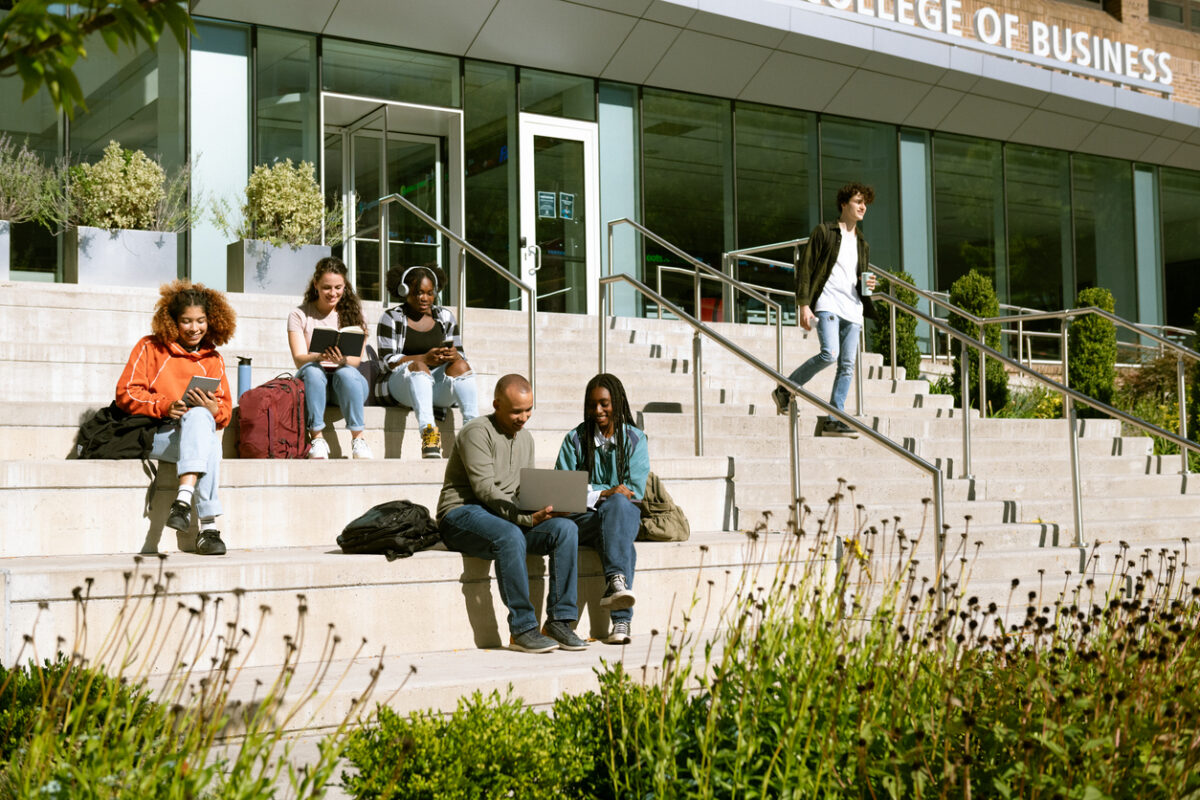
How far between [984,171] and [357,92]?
10173mm

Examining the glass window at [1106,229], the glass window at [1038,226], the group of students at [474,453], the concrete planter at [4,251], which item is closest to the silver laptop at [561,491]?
the group of students at [474,453]

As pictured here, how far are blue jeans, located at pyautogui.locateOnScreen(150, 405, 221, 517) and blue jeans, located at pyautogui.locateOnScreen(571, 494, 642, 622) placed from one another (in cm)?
175

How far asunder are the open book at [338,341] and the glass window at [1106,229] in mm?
15898

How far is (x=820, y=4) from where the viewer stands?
1697 cm

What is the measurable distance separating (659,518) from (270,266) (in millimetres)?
6089

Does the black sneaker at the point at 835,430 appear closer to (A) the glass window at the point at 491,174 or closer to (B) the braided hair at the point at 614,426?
(B) the braided hair at the point at 614,426

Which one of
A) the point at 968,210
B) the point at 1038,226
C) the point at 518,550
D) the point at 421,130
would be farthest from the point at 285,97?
the point at 1038,226

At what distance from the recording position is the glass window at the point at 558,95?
15.5 m

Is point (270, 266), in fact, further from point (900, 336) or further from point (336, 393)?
point (900, 336)

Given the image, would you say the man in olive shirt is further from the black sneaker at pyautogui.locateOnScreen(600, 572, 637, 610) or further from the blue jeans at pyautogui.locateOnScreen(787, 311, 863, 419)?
the blue jeans at pyautogui.locateOnScreen(787, 311, 863, 419)

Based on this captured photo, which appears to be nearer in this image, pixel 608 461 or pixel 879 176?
pixel 608 461

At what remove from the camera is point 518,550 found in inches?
228

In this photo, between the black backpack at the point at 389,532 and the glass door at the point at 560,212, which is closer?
the black backpack at the point at 389,532

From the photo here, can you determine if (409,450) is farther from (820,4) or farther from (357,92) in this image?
(820,4)
